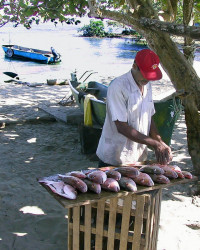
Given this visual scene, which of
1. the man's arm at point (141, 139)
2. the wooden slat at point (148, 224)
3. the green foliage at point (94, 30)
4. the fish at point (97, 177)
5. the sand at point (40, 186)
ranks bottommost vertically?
the sand at point (40, 186)

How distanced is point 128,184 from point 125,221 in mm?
332

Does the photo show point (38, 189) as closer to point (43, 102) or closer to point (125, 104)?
point (125, 104)

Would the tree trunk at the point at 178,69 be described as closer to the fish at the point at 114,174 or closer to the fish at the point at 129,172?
the fish at the point at 129,172

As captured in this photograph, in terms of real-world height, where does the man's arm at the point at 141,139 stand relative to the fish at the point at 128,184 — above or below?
above

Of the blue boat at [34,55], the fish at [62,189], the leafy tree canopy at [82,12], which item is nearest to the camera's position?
the fish at [62,189]

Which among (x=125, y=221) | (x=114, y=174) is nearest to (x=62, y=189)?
(x=114, y=174)

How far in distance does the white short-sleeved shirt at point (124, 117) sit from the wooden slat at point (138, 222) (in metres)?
0.72

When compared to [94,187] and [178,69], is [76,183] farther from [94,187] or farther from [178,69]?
[178,69]

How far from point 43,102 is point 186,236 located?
A: 8.36 m

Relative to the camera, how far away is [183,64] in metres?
4.92

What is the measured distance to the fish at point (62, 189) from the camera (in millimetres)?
2416

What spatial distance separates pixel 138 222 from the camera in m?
2.67

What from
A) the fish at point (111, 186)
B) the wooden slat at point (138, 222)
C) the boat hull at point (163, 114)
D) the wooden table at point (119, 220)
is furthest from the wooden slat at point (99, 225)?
the boat hull at point (163, 114)

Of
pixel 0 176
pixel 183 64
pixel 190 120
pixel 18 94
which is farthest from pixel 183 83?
pixel 18 94
